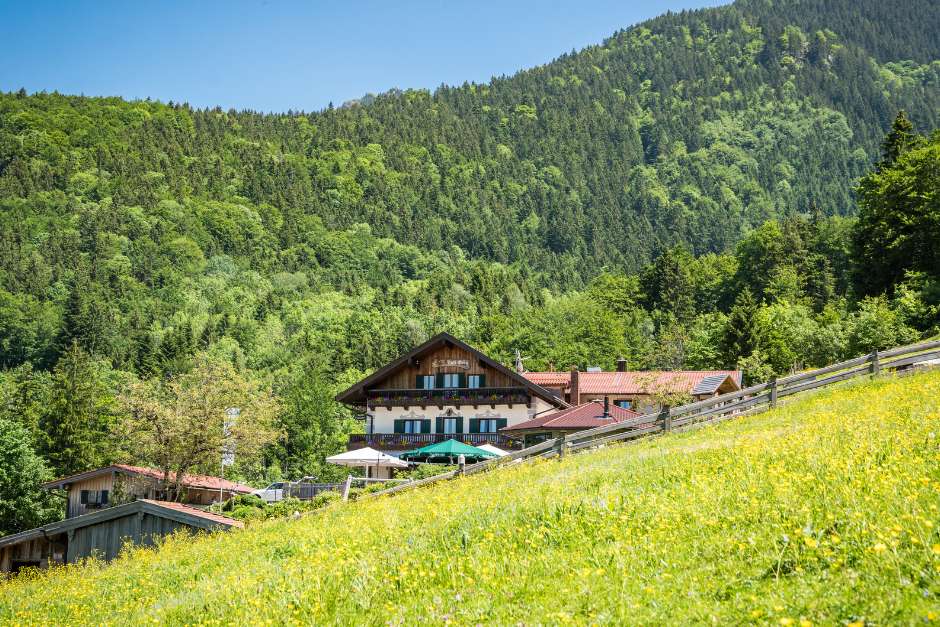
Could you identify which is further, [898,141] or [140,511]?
[898,141]

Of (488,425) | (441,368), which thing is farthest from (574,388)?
(441,368)

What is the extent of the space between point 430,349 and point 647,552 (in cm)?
4513

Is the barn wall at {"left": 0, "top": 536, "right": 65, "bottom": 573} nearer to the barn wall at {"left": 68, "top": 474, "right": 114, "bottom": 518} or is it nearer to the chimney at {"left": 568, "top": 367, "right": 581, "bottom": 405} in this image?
the barn wall at {"left": 68, "top": 474, "right": 114, "bottom": 518}

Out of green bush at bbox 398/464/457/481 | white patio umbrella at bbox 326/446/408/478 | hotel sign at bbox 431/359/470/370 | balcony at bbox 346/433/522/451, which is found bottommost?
balcony at bbox 346/433/522/451

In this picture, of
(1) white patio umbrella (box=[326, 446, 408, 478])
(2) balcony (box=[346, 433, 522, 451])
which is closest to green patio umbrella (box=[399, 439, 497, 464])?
(1) white patio umbrella (box=[326, 446, 408, 478])

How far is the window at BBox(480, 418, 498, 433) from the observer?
55375 mm

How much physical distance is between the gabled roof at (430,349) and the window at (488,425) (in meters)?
2.90

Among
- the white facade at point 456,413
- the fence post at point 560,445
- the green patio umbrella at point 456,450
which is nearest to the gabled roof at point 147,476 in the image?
the white facade at point 456,413

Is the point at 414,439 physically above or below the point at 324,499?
below

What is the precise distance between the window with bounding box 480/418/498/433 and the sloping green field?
3355 centimetres

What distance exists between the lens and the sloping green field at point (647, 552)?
980 cm

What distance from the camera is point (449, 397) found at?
2197 inches

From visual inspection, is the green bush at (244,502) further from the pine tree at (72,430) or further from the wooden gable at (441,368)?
the pine tree at (72,430)

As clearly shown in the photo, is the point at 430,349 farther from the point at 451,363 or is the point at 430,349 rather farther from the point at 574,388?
the point at 574,388
